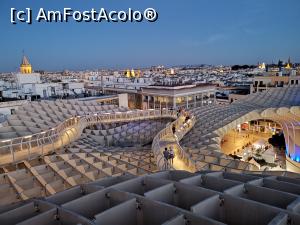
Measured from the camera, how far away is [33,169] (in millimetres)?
18312

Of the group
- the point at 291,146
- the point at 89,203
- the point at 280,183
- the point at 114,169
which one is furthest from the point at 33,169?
the point at 291,146

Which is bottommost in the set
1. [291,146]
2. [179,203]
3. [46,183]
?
[291,146]

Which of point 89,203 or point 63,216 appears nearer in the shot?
point 63,216

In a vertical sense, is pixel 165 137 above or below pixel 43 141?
below

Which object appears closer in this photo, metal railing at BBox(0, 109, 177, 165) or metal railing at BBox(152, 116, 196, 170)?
metal railing at BBox(152, 116, 196, 170)

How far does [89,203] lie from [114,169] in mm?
9579

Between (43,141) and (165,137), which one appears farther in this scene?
(165,137)

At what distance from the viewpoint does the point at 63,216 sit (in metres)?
7.84

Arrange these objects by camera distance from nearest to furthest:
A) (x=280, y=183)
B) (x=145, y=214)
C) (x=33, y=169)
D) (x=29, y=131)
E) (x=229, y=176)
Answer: (x=145, y=214)
(x=280, y=183)
(x=229, y=176)
(x=33, y=169)
(x=29, y=131)

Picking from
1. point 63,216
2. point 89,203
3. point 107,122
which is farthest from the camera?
point 107,122

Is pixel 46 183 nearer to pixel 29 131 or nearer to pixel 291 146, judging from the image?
pixel 29 131

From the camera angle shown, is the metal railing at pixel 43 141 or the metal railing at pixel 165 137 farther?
the metal railing at pixel 43 141

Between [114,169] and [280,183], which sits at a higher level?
[280,183]

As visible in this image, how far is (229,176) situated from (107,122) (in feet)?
92.0
